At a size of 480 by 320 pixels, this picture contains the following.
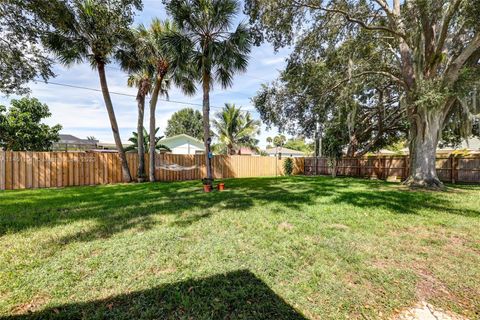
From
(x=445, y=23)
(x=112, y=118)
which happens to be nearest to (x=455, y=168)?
(x=445, y=23)

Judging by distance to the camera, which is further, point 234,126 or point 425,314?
point 234,126

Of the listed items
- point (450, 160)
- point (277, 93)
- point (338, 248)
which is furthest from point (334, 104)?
point (338, 248)

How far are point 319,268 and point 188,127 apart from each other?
34.4 metres

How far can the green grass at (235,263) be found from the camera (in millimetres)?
1918

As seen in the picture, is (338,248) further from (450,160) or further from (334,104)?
(450,160)

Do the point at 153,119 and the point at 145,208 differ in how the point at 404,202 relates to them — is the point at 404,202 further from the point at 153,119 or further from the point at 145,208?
the point at 153,119

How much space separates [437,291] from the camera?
215 centimetres

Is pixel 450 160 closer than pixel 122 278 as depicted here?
No

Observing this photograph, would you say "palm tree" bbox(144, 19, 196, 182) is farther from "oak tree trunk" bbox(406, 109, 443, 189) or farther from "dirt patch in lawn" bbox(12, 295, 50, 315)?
"oak tree trunk" bbox(406, 109, 443, 189)

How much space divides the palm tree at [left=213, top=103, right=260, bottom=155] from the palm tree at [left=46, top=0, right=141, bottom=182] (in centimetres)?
1144

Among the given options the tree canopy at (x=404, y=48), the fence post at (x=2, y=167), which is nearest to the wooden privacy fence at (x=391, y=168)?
the tree canopy at (x=404, y=48)

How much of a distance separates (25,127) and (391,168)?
21.7 meters

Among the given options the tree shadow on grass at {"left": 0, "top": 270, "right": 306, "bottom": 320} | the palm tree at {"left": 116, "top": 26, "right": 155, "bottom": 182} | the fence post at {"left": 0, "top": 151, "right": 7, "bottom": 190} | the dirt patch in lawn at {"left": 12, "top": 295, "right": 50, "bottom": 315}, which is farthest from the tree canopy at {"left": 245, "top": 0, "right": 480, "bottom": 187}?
the fence post at {"left": 0, "top": 151, "right": 7, "bottom": 190}

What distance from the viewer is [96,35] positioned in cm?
709
